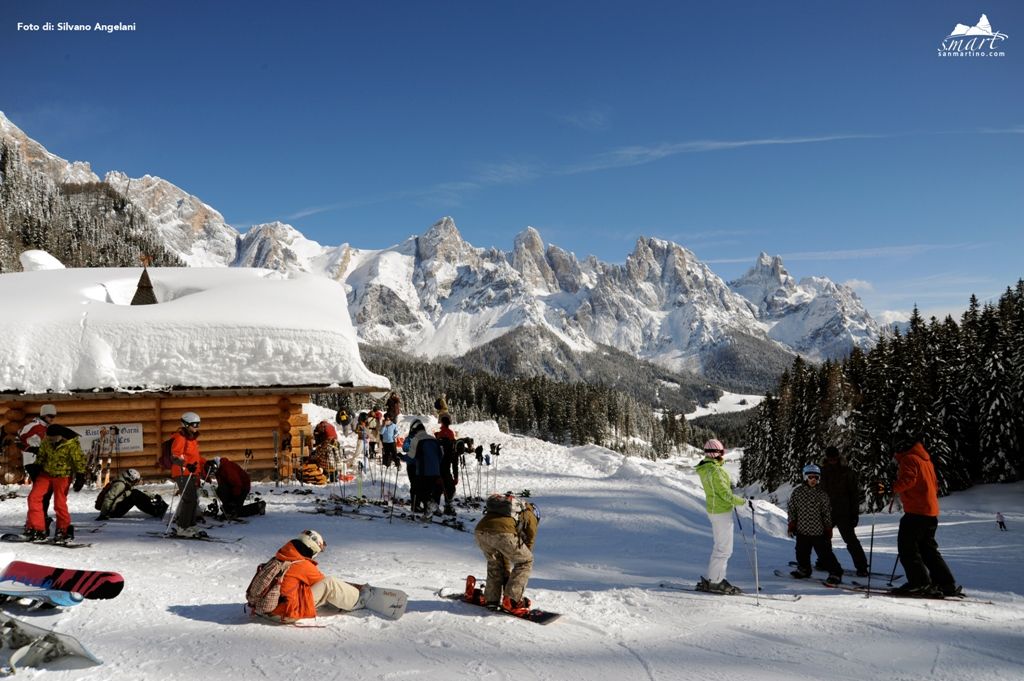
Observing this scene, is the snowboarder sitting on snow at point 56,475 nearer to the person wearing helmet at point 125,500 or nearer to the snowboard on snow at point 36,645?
the person wearing helmet at point 125,500

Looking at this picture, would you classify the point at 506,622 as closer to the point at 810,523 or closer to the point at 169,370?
the point at 810,523

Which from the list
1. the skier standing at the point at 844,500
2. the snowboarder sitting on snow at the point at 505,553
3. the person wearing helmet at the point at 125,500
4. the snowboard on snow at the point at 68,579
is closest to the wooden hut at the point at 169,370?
the person wearing helmet at the point at 125,500

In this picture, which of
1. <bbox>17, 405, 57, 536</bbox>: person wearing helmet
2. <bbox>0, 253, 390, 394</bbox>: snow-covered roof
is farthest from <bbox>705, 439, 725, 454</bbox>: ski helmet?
<bbox>0, 253, 390, 394</bbox>: snow-covered roof

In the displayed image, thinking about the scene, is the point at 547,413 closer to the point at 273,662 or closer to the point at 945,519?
the point at 945,519

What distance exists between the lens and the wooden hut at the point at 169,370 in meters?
15.6

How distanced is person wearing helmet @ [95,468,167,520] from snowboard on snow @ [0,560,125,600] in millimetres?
4618

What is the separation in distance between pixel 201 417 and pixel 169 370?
1542mm

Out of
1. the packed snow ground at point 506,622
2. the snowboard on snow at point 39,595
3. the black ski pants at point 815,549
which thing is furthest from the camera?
the black ski pants at point 815,549

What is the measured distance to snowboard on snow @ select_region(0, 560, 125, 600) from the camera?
6.40 meters

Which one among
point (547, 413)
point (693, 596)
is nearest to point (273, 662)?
point (693, 596)

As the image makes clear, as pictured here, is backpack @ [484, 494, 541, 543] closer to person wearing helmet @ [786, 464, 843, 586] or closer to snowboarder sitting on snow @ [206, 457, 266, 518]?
person wearing helmet @ [786, 464, 843, 586]

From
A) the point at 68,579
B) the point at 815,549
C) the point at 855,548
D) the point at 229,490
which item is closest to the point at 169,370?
the point at 229,490

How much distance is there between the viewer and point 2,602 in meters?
6.09

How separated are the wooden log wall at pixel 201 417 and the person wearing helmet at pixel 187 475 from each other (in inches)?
300
